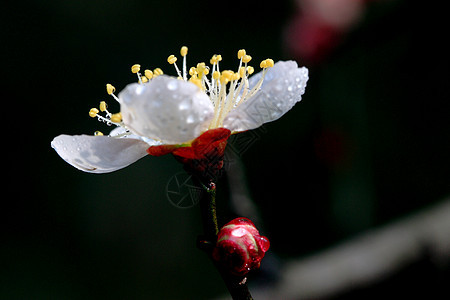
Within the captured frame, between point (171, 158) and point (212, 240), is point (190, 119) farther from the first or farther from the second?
point (171, 158)

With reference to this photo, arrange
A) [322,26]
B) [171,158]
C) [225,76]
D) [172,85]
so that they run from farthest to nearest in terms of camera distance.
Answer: [171,158] < [322,26] < [225,76] < [172,85]

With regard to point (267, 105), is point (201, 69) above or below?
above

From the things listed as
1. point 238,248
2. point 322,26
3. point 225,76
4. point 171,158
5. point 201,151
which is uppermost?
point 322,26

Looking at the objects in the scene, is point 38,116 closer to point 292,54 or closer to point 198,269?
point 198,269

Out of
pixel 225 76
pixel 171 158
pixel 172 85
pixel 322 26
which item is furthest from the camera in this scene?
pixel 171 158

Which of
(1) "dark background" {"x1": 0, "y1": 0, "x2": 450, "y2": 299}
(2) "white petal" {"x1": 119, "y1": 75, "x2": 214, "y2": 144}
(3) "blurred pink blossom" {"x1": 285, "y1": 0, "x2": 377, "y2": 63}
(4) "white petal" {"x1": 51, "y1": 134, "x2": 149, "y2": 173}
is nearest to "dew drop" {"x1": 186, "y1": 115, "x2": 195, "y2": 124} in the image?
(2) "white petal" {"x1": 119, "y1": 75, "x2": 214, "y2": 144}

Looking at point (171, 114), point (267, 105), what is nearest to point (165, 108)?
point (171, 114)

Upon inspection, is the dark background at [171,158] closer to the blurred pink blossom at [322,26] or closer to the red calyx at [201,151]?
the blurred pink blossom at [322,26]

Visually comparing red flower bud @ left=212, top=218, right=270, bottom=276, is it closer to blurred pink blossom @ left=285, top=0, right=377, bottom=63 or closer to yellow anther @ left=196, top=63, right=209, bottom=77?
yellow anther @ left=196, top=63, right=209, bottom=77
